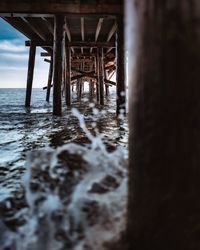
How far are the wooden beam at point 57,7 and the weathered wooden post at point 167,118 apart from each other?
17.6 feet

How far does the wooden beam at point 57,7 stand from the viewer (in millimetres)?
5879

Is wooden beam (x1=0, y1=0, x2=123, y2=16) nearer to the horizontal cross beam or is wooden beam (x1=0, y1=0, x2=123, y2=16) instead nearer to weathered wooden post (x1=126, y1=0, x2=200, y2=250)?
the horizontal cross beam

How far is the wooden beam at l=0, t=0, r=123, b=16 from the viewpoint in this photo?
5879 mm

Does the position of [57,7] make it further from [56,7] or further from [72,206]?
[72,206]

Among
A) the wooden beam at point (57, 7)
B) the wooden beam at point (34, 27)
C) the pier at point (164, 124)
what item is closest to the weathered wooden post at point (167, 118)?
the pier at point (164, 124)

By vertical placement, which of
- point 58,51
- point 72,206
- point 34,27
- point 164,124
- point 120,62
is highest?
point 34,27

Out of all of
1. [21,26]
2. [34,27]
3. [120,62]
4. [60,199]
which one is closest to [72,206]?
[60,199]

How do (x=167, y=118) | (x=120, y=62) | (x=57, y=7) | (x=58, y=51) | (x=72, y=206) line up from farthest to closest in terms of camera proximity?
1. (x=120, y=62)
2. (x=58, y=51)
3. (x=57, y=7)
4. (x=72, y=206)
5. (x=167, y=118)

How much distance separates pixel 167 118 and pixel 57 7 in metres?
5.81

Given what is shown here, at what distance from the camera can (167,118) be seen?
916 mm

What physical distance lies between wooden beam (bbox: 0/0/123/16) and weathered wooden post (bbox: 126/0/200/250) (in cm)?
536

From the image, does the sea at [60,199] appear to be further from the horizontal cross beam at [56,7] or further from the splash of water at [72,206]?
the horizontal cross beam at [56,7]

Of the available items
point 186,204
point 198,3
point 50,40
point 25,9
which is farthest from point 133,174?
point 50,40

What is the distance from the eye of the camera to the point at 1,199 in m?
2.00
